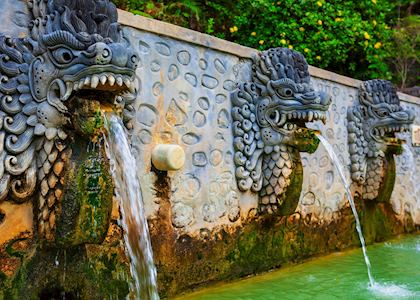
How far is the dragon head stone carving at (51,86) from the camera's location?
2824 millimetres

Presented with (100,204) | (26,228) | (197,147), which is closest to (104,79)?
(100,204)

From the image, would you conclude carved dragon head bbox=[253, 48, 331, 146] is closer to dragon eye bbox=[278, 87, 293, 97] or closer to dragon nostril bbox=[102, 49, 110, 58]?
dragon eye bbox=[278, 87, 293, 97]

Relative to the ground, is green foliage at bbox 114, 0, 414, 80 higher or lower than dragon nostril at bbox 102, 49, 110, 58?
higher

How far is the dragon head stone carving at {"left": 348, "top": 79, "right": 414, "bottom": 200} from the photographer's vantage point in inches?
237

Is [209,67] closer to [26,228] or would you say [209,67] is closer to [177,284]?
[177,284]

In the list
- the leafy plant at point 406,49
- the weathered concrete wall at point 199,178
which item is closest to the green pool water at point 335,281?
the weathered concrete wall at point 199,178

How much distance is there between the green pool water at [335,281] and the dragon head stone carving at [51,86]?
1.50 metres

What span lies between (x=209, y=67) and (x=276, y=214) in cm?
143

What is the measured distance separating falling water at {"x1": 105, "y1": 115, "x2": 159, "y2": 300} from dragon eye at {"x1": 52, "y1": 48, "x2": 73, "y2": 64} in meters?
0.44

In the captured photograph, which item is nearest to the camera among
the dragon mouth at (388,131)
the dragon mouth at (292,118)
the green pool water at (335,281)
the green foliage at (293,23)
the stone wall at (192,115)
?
the stone wall at (192,115)

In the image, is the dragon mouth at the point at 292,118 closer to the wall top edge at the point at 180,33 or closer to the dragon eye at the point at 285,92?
the dragon eye at the point at 285,92

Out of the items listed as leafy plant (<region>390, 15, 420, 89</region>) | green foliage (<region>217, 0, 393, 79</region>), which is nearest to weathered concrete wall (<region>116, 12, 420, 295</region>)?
green foliage (<region>217, 0, 393, 79</region>)

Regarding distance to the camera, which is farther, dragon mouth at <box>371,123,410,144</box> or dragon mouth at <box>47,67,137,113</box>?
dragon mouth at <box>371,123,410,144</box>

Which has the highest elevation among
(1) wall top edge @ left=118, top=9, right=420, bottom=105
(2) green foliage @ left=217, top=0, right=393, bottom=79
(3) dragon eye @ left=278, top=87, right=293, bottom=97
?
(2) green foliage @ left=217, top=0, right=393, bottom=79
